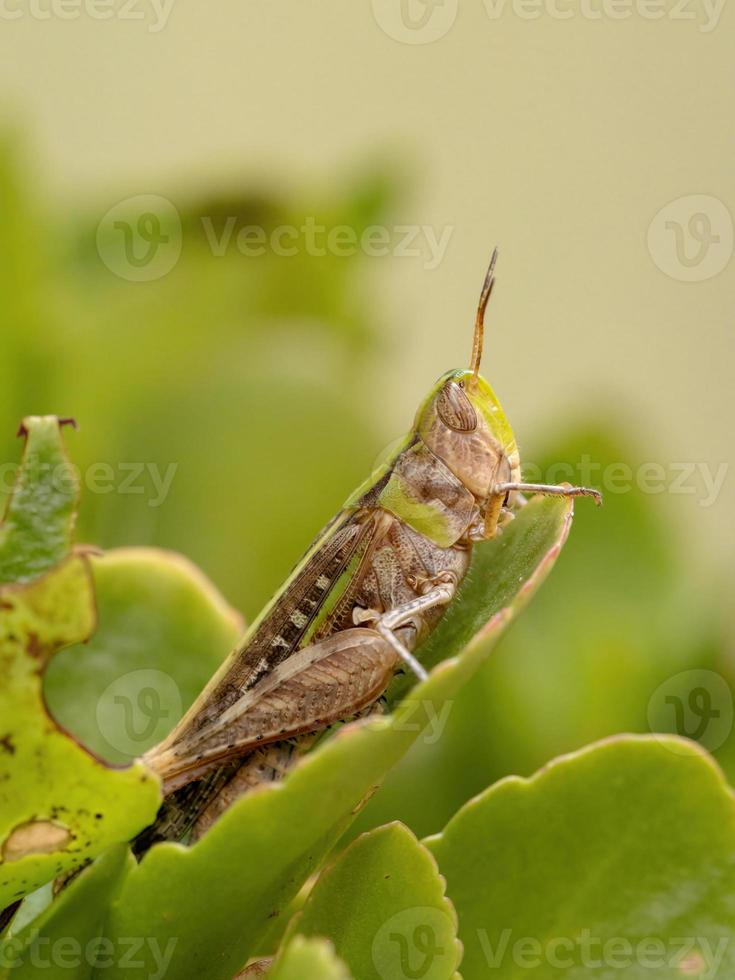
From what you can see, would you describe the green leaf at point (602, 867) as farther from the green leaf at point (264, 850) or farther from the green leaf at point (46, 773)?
the green leaf at point (46, 773)

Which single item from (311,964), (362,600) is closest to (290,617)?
(362,600)

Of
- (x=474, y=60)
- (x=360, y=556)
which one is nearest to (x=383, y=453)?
(x=360, y=556)

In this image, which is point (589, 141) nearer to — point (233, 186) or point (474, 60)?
point (474, 60)
